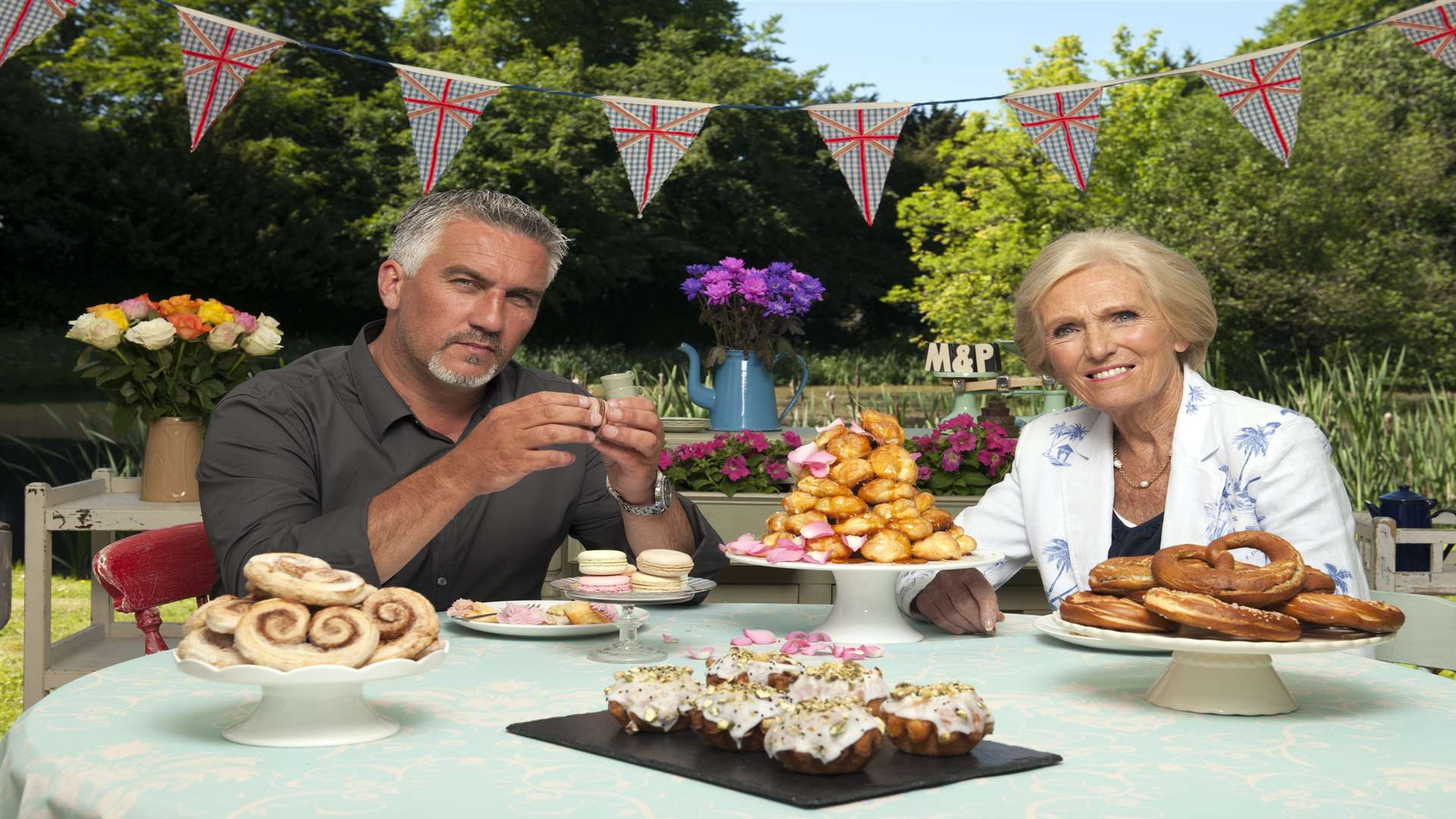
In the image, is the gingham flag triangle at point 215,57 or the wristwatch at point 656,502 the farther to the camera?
the gingham flag triangle at point 215,57

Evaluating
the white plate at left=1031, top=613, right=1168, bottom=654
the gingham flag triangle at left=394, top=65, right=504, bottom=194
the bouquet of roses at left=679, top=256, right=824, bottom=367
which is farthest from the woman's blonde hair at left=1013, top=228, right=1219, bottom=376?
the gingham flag triangle at left=394, top=65, right=504, bottom=194

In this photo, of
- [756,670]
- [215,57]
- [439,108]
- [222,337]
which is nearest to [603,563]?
[756,670]

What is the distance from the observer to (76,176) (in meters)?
20.3

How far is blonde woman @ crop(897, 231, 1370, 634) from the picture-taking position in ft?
6.86

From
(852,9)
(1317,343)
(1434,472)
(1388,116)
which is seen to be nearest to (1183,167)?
(1317,343)

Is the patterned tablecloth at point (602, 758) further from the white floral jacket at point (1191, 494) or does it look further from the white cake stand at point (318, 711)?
the white floral jacket at point (1191, 494)

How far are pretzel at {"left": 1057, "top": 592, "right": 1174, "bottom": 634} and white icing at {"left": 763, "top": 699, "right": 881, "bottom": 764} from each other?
380 millimetres

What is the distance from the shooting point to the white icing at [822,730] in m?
1.12

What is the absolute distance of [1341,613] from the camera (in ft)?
4.43

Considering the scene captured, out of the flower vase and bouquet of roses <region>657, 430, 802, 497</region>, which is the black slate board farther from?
bouquet of roses <region>657, 430, 802, 497</region>

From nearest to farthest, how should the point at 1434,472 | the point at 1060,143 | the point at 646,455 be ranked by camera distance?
the point at 646,455, the point at 1060,143, the point at 1434,472

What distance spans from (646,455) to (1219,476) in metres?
0.95

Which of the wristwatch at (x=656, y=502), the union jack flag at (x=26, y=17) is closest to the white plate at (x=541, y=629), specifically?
the wristwatch at (x=656, y=502)

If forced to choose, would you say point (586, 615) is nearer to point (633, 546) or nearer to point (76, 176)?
point (633, 546)
